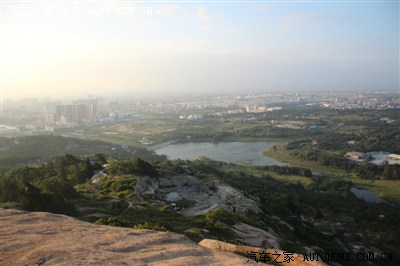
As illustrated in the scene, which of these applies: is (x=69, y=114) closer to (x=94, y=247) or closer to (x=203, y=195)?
(x=203, y=195)

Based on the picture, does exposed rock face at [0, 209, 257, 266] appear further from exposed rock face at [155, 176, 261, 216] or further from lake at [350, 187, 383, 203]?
lake at [350, 187, 383, 203]

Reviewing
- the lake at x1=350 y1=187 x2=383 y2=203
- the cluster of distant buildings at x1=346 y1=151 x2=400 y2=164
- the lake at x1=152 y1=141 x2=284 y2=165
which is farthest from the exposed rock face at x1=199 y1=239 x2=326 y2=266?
the cluster of distant buildings at x1=346 y1=151 x2=400 y2=164

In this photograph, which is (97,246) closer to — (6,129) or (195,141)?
(195,141)

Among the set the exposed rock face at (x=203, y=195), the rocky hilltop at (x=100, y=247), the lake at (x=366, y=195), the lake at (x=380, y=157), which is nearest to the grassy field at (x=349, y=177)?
the lake at (x=366, y=195)

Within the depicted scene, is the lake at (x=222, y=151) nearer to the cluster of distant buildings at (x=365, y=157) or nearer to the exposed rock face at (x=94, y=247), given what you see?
the cluster of distant buildings at (x=365, y=157)

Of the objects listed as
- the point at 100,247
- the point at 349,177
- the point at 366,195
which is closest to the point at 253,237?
the point at 100,247

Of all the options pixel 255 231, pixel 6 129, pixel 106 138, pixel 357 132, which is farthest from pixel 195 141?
pixel 255 231
